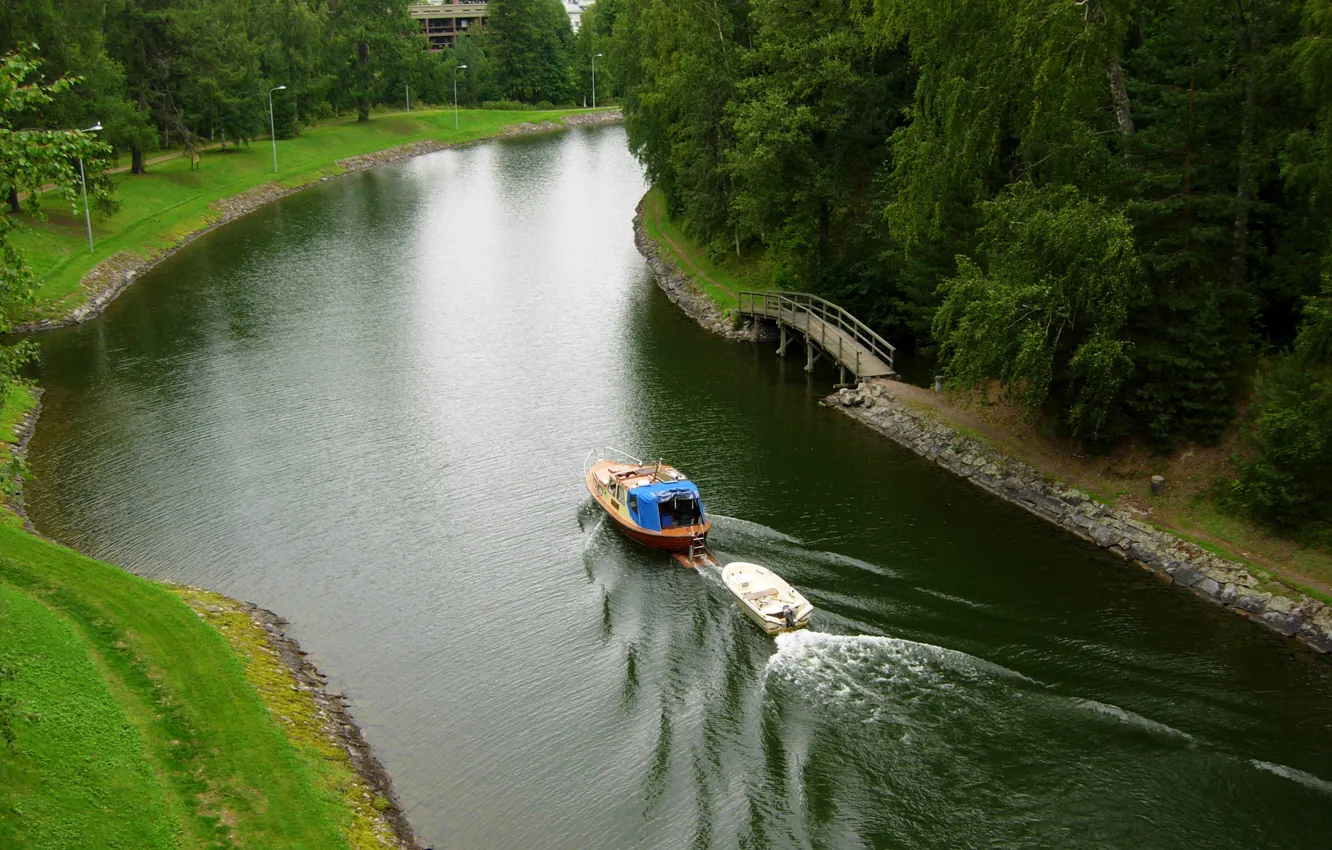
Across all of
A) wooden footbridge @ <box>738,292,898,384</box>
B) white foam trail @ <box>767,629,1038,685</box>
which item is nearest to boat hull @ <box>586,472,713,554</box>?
white foam trail @ <box>767,629,1038,685</box>

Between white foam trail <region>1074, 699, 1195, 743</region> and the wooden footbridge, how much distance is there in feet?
74.0

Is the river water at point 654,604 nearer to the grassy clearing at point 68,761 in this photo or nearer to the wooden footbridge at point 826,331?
the wooden footbridge at point 826,331

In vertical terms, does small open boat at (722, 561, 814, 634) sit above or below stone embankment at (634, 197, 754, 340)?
below

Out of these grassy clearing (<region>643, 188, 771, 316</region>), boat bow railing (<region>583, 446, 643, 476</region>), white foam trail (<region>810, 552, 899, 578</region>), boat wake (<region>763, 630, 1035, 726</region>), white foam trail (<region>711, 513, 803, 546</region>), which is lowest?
boat wake (<region>763, 630, 1035, 726</region>)

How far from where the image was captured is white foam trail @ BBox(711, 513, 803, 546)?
32750 mm

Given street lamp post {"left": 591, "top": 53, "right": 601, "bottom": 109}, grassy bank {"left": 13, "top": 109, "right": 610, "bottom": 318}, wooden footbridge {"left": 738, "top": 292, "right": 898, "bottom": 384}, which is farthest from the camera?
street lamp post {"left": 591, "top": 53, "right": 601, "bottom": 109}

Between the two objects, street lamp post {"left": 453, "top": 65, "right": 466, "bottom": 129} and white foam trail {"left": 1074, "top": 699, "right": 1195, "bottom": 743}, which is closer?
white foam trail {"left": 1074, "top": 699, "right": 1195, "bottom": 743}

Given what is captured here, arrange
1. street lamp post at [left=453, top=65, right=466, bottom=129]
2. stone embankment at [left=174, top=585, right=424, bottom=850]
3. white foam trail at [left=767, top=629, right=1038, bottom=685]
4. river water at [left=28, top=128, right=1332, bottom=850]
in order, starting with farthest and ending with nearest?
street lamp post at [left=453, top=65, right=466, bottom=129] → white foam trail at [left=767, top=629, right=1038, bottom=685] → river water at [left=28, top=128, right=1332, bottom=850] → stone embankment at [left=174, top=585, right=424, bottom=850]

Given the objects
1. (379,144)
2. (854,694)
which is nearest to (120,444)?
(854,694)

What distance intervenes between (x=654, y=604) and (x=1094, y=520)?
563 inches

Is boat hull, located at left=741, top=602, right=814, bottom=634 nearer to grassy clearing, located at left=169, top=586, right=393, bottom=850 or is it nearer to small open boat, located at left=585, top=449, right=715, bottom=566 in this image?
small open boat, located at left=585, top=449, right=715, bottom=566

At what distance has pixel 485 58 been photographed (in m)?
151

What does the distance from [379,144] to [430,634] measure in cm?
10004

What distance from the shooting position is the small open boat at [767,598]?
27.3m
